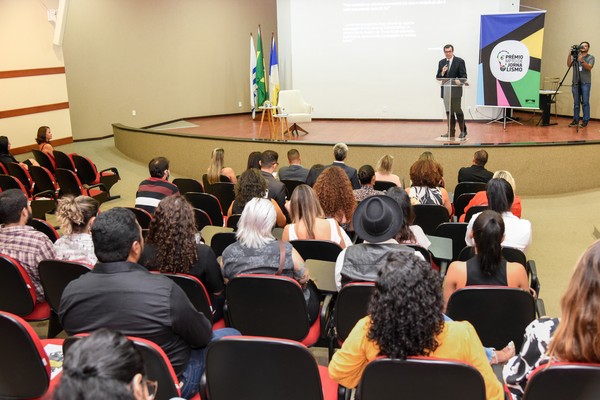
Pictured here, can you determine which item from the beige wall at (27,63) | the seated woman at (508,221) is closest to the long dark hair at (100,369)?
the seated woman at (508,221)

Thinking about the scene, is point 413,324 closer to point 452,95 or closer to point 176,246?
point 176,246

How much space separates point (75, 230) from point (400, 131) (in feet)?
27.0

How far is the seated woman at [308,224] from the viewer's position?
12.4ft

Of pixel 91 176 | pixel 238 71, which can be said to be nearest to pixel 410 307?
pixel 91 176

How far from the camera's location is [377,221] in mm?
2891

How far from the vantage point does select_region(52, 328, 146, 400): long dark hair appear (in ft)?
3.87

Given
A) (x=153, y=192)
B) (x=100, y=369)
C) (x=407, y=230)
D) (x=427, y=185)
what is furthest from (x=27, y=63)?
(x=100, y=369)

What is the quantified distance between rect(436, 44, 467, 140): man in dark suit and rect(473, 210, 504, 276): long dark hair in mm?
6518

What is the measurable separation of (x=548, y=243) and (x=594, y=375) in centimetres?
422

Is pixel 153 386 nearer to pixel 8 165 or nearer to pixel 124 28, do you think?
pixel 8 165

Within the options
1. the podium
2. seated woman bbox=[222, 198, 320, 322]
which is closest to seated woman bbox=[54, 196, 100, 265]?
seated woman bbox=[222, 198, 320, 322]

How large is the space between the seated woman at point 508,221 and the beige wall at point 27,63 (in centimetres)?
931

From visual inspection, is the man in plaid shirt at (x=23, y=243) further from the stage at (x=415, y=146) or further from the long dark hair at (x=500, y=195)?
the stage at (x=415, y=146)

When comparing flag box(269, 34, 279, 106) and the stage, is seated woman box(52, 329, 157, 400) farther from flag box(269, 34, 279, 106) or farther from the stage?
flag box(269, 34, 279, 106)
